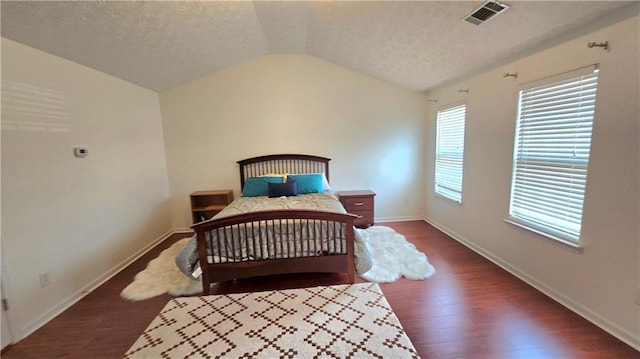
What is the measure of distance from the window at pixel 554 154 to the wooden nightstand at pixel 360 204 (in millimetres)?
1881

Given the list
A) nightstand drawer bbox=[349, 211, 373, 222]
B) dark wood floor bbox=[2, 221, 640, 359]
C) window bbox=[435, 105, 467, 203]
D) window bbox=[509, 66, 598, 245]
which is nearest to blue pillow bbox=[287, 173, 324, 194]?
nightstand drawer bbox=[349, 211, 373, 222]

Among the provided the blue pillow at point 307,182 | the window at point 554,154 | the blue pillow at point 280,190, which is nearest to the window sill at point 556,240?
the window at point 554,154

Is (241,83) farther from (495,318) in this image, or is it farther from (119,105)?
(495,318)

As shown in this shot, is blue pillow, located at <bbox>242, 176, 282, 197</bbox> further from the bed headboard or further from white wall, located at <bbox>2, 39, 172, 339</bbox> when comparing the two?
white wall, located at <bbox>2, 39, 172, 339</bbox>

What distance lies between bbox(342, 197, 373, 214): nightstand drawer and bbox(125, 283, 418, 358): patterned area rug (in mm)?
1716

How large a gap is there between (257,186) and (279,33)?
7.07ft

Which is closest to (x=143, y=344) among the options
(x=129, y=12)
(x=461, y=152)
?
(x=129, y=12)

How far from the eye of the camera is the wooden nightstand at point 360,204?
4.09 metres

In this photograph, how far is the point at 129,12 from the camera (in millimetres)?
2207

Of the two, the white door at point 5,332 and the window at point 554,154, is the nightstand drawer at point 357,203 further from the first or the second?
the white door at point 5,332

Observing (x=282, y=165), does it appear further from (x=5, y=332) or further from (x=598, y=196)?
(x=598, y=196)

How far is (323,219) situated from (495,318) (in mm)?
1627

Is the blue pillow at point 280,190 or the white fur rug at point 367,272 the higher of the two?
the blue pillow at point 280,190

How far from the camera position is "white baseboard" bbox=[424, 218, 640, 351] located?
1799 millimetres
